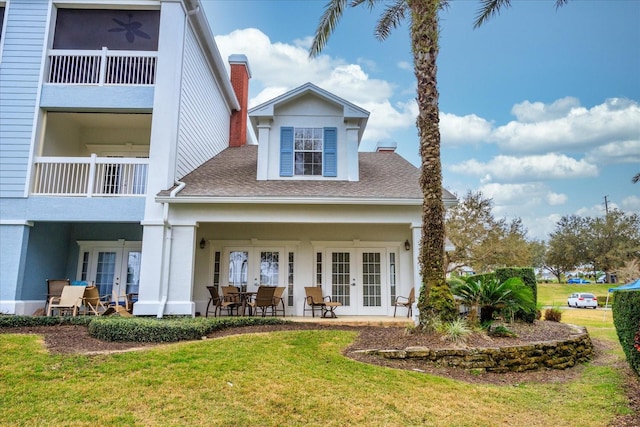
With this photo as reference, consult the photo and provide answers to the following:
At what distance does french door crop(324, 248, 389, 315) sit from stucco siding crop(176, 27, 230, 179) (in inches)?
215

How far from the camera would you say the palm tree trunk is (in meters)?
7.66

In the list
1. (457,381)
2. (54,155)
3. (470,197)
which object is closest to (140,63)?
(54,155)

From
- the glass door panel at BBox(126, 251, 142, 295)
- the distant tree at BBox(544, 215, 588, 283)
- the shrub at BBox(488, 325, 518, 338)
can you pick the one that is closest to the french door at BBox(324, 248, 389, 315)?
the shrub at BBox(488, 325, 518, 338)

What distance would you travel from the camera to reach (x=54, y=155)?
1182 cm

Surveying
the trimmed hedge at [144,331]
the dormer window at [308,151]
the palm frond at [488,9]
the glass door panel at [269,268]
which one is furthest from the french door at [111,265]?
the palm frond at [488,9]

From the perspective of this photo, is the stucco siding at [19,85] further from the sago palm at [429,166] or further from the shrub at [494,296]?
the shrub at [494,296]

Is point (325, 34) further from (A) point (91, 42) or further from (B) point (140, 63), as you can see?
(A) point (91, 42)

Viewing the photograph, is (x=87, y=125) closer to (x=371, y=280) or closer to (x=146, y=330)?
(x=146, y=330)

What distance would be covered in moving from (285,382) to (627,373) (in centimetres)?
599

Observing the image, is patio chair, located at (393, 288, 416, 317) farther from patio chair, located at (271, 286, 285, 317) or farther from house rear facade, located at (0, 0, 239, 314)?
house rear facade, located at (0, 0, 239, 314)

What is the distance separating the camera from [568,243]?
143 ft

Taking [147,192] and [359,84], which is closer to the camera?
[147,192]

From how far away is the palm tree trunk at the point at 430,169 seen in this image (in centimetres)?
766

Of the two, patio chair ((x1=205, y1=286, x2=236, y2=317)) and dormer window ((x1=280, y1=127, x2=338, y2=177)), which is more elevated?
dormer window ((x1=280, y1=127, x2=338, y2=177))
